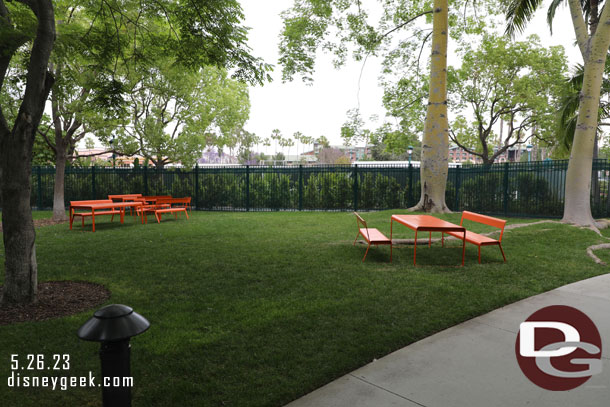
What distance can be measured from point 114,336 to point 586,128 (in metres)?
12.8

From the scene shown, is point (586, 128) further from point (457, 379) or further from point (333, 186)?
point (457, 379)

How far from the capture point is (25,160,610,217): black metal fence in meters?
14.7

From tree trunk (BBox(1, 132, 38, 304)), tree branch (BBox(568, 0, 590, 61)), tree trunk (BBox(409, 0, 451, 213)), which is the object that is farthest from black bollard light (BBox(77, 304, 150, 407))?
tree branch (BBox(568, 0, 590, 61))

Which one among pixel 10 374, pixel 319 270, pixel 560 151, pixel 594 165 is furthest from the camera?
pixel 560 151

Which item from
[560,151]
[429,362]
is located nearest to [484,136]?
[560,151]

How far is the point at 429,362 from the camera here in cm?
344

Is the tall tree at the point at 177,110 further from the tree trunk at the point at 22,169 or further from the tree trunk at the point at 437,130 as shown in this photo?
the tree trunk at the point at 437,130

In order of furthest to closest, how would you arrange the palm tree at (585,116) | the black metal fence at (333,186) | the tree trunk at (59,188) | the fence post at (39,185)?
the fence post at (39,185) → the tree trunk at (59,188) → the black metal fence at (333,186) → the palm tree at (585,116)

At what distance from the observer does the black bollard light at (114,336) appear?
2242 millimetres

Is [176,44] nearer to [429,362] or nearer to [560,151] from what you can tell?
[429,362]

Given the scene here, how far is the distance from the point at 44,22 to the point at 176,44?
3.31 m

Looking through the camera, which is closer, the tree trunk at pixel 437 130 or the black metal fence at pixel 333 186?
the tree trunk at pixel 437 130

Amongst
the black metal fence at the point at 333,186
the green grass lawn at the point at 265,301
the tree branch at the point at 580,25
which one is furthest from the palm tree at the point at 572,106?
the green grass lawn at the point at 265,301

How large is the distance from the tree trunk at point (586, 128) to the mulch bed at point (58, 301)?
464 inches
